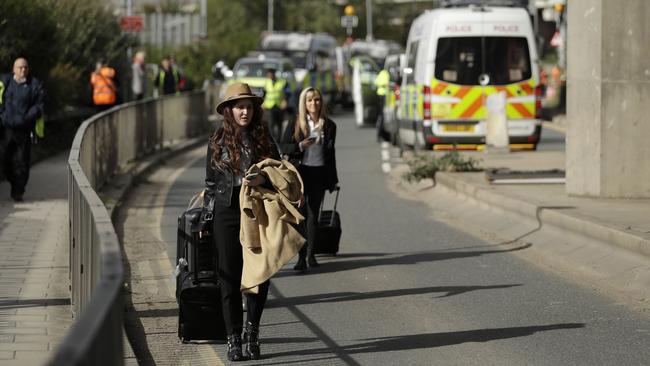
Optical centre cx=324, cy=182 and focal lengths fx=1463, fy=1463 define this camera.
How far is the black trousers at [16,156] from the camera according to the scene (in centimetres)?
1698

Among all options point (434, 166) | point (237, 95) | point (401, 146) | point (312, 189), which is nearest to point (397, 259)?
point (312, 189)

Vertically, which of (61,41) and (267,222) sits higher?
(61,41)

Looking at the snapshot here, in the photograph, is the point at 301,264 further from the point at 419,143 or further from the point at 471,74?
the point at 419,143

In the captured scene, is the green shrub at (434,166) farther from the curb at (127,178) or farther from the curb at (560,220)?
the curb at (127,178)

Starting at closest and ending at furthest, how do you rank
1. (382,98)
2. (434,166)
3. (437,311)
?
(437,311) → (434,166) → (382,98)

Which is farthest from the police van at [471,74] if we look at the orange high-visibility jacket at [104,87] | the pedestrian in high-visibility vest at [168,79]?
the pedestrian in high-visibility vest at [168,79]

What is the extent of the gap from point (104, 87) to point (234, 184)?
20069mm

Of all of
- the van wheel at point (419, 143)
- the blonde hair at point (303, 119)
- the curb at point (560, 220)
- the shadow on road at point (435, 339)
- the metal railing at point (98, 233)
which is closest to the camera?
the metal railing at point (98, 233)

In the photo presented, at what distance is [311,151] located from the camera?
1235 cm

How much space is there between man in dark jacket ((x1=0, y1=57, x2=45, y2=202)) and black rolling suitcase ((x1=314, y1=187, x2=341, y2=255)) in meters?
5.21

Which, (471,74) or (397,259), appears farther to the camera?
(471,74)

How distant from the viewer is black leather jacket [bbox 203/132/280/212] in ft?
27.2

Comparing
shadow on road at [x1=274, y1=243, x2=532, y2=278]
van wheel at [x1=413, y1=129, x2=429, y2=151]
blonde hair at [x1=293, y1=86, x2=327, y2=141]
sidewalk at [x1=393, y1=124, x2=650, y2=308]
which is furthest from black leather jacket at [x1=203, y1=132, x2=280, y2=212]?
van wheel at [x1=413, y1=129, x2=429, y2=151]

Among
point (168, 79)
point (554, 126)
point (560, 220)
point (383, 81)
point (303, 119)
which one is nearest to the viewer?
point (303, 119)
